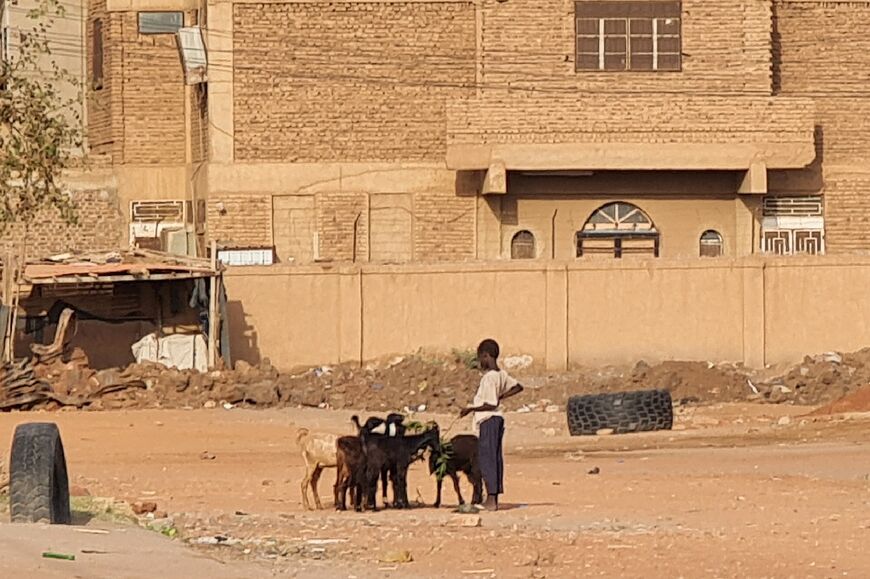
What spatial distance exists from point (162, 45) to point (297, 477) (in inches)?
953

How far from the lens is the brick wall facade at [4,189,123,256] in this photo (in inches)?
1708

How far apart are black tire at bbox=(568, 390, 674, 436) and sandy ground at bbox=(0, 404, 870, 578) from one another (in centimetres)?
33

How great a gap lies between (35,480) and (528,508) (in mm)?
4370

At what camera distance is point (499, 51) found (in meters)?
41.7

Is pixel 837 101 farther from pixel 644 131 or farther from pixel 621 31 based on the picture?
pixel 621 31

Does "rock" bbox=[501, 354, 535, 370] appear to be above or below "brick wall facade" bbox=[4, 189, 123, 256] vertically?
below

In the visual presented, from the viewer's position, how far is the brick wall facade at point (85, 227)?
142ft

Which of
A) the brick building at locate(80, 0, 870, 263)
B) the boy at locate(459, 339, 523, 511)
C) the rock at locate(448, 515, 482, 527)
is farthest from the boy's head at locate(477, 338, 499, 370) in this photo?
the brick building at locate(80, 0, 870, 263)

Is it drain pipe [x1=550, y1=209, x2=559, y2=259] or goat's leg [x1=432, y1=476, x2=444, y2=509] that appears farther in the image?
drain pipe [x1=550, y1=209, x2=559, y2=259]

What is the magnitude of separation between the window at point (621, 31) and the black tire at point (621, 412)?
15371 millimetres

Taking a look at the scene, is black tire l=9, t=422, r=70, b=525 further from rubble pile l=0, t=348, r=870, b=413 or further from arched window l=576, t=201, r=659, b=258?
arched window l=576, t=201, r=659, b=258

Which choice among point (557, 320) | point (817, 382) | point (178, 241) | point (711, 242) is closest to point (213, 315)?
point (557, 320)

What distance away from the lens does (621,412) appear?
90.6ft

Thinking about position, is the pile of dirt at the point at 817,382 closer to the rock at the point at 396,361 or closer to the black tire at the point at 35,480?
the rock at the point at 396,361
